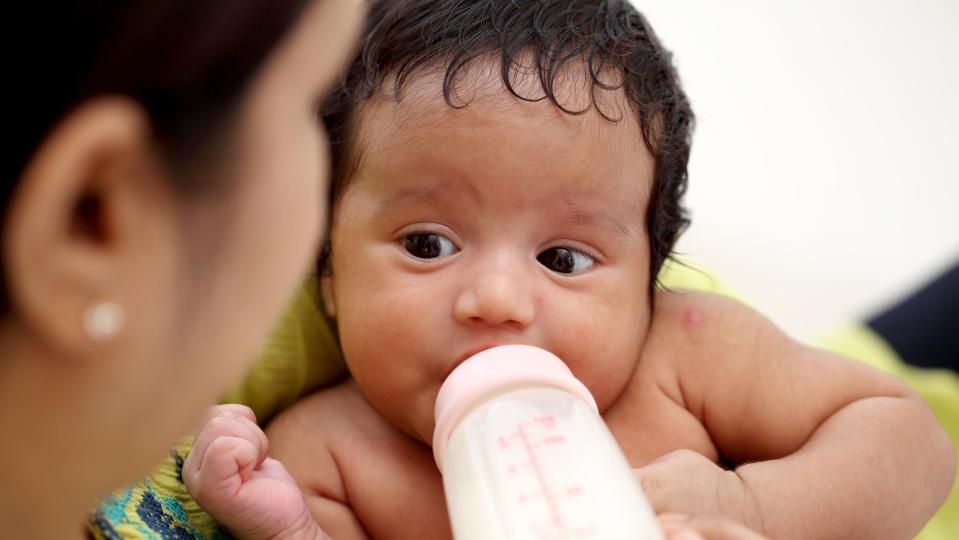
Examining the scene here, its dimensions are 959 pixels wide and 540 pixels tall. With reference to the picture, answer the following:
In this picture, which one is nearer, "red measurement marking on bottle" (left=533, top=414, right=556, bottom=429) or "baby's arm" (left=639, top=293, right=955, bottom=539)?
"red measurement marking on bottle" (left=533, top=414, right=556, bottom=429)

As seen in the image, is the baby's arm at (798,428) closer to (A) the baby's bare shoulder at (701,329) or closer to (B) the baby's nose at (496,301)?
(A) the baby's bare shoulder at (701,329)

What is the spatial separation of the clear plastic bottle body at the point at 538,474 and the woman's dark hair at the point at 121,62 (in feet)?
1.02

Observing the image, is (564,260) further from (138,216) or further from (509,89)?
(138,216)

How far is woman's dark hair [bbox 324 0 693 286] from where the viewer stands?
955 mm

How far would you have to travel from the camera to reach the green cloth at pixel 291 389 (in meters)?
0.78

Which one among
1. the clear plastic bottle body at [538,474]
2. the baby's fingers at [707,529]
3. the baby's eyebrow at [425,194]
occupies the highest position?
the baby's eyebrow at [425,194]

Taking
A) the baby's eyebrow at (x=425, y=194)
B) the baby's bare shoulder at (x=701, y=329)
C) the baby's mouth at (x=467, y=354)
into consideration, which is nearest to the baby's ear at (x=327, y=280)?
the baby's eyebrow at (x=425, y=194)

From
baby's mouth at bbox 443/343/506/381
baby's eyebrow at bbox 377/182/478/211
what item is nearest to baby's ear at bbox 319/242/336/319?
Result: baby's eyebrow at bbox 377/182/478/211

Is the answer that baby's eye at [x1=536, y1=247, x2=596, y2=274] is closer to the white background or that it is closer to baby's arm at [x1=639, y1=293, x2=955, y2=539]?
baby's arm at [x1=639, y1=293, x2=955, y2=539]

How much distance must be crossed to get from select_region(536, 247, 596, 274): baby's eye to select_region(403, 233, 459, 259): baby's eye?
9 centimetres

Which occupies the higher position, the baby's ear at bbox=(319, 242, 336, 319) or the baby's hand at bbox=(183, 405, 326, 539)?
the baby's ear at bbox=(319, 242, 336, 319)

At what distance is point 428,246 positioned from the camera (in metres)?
0.94

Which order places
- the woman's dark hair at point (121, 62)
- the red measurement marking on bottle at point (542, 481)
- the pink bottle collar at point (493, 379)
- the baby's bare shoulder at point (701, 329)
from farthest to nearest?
the baby's bare shoulder at point (701, 329)
the pink bottle collar at point (493, 379)
the red measurement marking on bottle at point (542, 481)
the woman's dark hair at point (121, 62)

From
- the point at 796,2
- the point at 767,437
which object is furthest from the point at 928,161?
the point at 767,437
